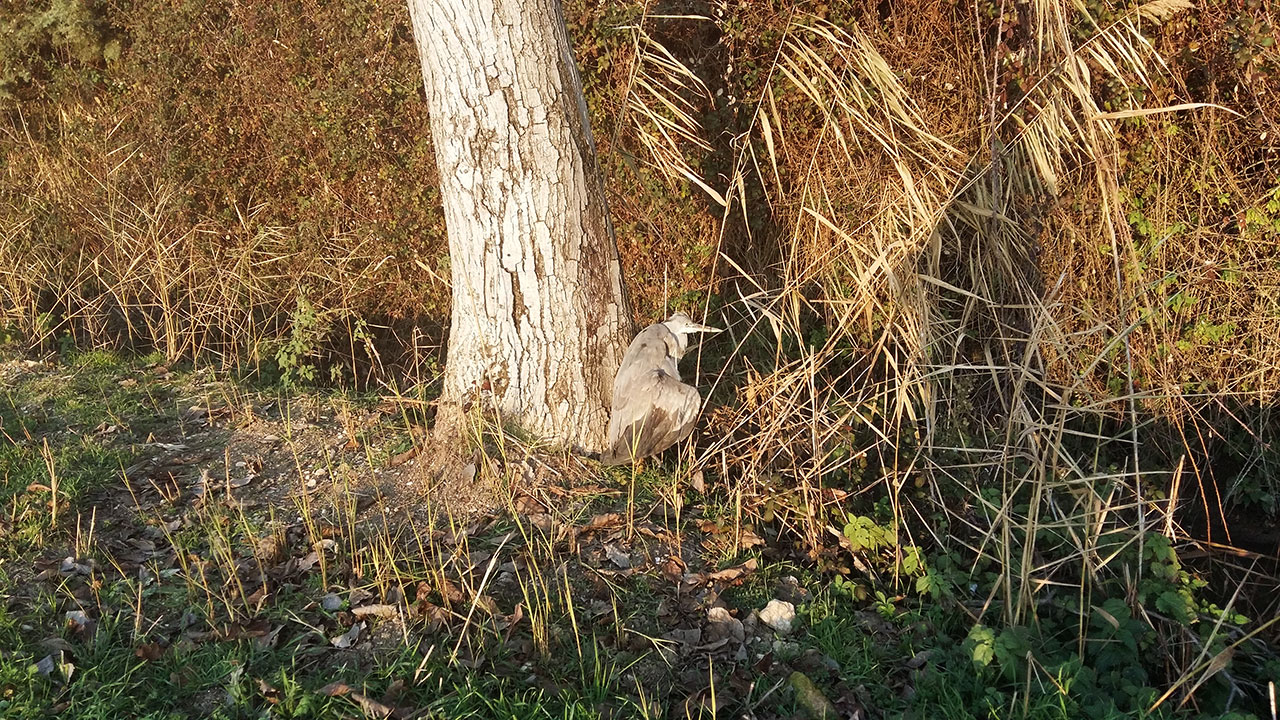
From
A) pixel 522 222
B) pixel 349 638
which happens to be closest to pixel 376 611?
pixel 349 638

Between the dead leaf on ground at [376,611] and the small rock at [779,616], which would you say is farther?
the small rock at [779,616]

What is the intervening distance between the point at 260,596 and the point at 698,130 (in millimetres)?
3334

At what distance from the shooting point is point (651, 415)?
140 inches

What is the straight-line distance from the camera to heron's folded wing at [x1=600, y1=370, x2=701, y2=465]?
3523mm

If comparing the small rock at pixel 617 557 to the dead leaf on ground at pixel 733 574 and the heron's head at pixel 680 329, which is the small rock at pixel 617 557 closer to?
the dead leaf on ground at pixel 733 574

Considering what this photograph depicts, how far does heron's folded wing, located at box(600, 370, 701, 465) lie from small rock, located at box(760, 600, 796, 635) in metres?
0.80

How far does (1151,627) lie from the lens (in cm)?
308

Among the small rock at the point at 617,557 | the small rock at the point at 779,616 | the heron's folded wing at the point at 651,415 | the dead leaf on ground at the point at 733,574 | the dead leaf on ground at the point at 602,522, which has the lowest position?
the small rock at the point at 779,616

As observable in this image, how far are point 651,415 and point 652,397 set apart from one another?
0.28 ft

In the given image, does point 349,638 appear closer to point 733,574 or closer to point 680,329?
point 733,574

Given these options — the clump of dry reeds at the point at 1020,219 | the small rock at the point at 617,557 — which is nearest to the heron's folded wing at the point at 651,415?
the small rock at the point at 617,557

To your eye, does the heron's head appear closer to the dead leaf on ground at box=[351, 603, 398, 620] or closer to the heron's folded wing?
the heron's folded wing

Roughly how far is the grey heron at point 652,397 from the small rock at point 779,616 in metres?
0.79

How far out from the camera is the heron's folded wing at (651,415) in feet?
11.6
